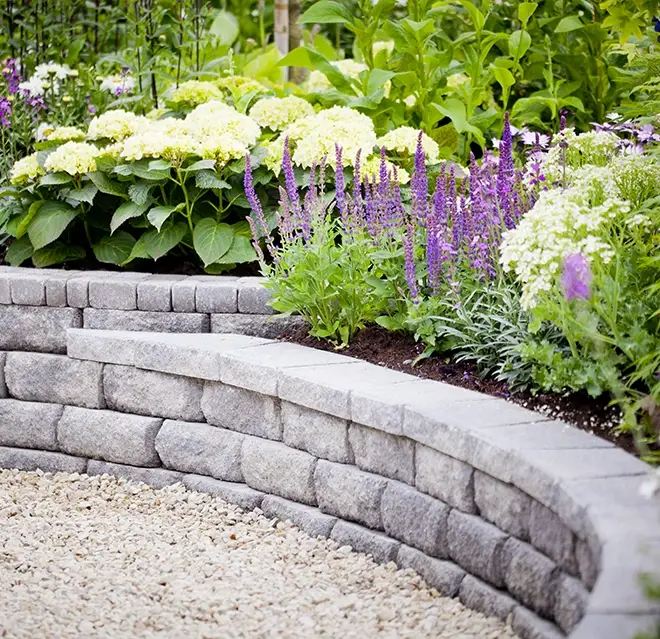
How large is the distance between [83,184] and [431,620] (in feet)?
8.70

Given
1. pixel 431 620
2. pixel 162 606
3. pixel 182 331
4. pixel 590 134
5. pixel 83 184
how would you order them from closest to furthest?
1. pixel 431 620
2. pixel 162 606
3. pixel 590 134
4. pixel 182 331
5. pixel 83 184

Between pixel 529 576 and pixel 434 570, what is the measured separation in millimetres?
439

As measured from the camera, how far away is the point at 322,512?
344 cm

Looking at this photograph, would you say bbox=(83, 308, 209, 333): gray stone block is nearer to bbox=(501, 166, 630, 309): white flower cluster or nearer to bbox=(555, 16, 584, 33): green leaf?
bbox=(501, 166, 630, 309): white flower cluster

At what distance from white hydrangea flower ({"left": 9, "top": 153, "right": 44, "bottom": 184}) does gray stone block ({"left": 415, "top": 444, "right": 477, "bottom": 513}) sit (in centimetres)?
244

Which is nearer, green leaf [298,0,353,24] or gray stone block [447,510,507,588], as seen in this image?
gray stone block [447,510,507,588]

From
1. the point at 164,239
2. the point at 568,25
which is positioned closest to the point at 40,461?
the point at 164,239

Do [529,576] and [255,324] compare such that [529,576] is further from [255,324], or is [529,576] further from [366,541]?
[255,324]

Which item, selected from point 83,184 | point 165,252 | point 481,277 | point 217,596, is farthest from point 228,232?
point 217,596

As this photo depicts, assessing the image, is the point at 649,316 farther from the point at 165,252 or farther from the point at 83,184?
the point at 83,184

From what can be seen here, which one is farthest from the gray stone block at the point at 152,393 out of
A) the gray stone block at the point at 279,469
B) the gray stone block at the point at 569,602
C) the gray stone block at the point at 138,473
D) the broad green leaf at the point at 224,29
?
the broad green leaf at the point at 224,29

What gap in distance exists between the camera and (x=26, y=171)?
465cm

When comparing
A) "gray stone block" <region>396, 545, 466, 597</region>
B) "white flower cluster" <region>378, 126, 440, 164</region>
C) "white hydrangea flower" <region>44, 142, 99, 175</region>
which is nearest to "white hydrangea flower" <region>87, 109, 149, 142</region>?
"white hydrangea flower" <region>44, 142, 99, 175</region>

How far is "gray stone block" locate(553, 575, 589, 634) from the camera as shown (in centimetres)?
238
